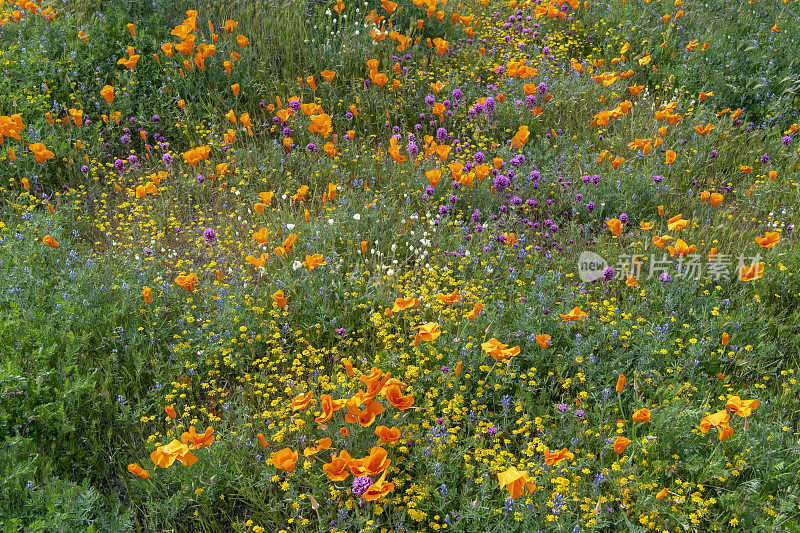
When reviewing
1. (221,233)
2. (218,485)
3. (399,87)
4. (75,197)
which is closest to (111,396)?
(218,485)

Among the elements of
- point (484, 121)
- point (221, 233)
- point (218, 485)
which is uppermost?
point (484, 121)

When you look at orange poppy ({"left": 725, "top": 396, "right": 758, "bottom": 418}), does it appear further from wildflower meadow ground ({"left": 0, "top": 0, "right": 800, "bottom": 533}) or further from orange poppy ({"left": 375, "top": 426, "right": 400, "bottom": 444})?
orange poppy ({"left": 375, "top": 426, "right": 400, "bottom": 444})

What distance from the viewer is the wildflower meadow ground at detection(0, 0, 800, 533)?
2604 millimetres

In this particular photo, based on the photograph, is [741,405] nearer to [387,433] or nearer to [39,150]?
[387,433]

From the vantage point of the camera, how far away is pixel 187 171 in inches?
188

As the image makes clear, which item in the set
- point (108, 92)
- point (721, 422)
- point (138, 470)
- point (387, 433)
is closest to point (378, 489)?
point (387, 433)

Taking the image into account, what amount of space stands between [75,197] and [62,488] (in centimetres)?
263

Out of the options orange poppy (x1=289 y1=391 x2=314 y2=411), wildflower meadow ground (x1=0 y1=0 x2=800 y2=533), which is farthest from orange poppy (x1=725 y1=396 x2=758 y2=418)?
orange poppy (x1=289 y1=391 x2=314 y2=411)

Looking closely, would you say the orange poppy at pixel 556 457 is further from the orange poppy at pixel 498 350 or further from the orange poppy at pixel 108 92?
the orange poppy at pixel 108 92

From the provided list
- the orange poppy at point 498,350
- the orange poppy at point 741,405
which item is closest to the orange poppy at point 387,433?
the orange poppy at point 498,350

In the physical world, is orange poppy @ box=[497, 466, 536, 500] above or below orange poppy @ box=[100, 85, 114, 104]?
below

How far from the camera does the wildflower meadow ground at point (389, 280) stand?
260 cm

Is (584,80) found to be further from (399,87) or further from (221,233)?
(221,233)

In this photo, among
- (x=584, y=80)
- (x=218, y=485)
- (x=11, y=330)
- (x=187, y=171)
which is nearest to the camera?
(x=218, y=485)
